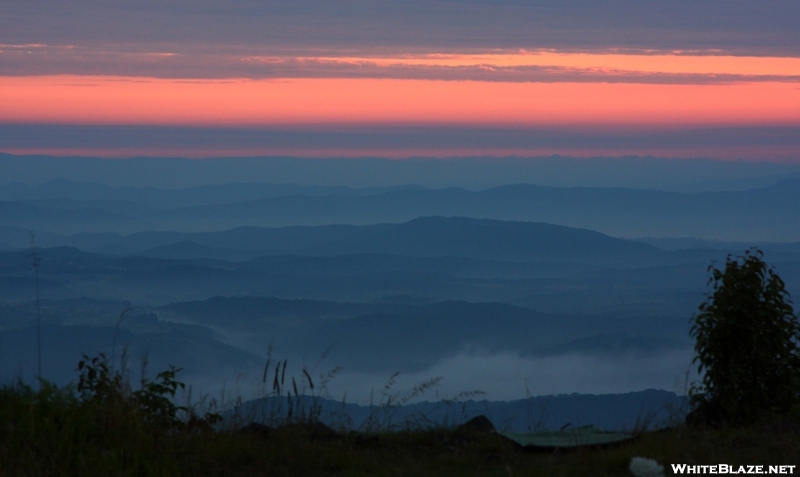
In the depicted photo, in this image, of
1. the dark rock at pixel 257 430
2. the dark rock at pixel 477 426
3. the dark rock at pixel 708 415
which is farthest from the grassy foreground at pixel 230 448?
the dark rock at pixel 708 415

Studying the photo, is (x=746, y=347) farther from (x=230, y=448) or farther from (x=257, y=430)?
(x=230, y=448)

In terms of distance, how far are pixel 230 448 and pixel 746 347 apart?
492 cm

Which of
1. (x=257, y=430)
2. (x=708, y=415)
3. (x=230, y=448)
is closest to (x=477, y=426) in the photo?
(x=257, y=430)

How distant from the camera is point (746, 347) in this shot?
6875 mm

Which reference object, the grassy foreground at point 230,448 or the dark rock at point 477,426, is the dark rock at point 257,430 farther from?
the dark rock at point 477,426

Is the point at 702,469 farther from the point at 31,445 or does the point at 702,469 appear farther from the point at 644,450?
the point at 31,445

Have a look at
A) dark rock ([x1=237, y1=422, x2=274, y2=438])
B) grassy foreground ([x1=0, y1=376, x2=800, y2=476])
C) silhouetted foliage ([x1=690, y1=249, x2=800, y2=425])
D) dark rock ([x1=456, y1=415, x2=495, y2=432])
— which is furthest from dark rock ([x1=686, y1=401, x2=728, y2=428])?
dark rock ([x1=237, y1=422, x2=274, y2=438])

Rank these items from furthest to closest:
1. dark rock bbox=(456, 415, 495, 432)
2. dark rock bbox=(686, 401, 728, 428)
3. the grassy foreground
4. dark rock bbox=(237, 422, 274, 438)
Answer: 1. dark rock bbox=(686, 401, 728, 428)
2. dark rock bbox=(456, 415, 495, 432)
3. dark rock bbox=(237, 422, 274, 438)
4. the grassy foreground

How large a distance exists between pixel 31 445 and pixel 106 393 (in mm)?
652

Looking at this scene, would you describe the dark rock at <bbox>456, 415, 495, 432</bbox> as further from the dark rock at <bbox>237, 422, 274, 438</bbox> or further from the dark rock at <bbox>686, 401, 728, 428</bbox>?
the dark rock at <bbox>686, 401, 728, 428</bbox>

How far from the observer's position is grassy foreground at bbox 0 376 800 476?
457cm

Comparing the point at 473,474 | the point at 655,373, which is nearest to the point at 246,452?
the point at 473,474

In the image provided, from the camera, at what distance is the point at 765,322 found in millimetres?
6875

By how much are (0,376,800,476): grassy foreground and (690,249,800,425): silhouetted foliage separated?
1102 mm
